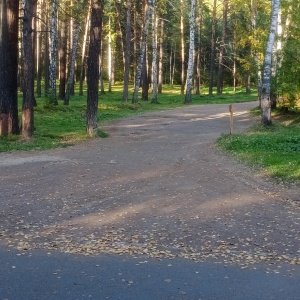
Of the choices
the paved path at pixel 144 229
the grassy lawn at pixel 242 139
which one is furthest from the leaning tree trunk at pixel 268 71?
the paved path at pixel 144 229

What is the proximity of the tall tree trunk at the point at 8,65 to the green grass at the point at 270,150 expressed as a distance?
7289 millimetres

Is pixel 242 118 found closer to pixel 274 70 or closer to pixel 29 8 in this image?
pixel 274 70

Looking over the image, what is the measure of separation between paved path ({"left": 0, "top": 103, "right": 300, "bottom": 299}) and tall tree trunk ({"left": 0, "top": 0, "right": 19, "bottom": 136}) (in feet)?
10.9

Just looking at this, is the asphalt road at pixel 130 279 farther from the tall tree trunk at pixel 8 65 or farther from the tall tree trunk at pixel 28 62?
the tall tree trunk at pixel 8 65

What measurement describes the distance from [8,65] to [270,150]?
9.36 metres

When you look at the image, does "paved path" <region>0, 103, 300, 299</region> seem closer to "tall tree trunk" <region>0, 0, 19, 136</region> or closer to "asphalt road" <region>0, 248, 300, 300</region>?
"asphalt road" <region>0, 248, 300, 300</region>

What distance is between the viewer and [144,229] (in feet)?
27.4

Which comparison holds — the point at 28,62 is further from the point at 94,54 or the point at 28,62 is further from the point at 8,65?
the point at 94,54

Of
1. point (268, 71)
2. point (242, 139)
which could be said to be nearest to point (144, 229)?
point (242, 139)

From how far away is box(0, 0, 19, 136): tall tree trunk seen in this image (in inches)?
725

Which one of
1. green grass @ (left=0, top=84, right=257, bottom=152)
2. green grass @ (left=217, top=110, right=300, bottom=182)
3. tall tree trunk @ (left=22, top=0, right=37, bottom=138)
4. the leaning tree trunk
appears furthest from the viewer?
the leaning tree trunk

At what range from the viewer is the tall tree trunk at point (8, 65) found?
18422 mm

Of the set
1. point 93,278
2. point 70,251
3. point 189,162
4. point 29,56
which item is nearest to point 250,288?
point 93,278

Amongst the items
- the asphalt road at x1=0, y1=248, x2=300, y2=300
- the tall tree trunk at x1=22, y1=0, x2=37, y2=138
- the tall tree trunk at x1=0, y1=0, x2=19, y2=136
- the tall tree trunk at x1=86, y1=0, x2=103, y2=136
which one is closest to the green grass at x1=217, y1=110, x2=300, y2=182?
the tall tree trunk at x1=86, y1=0, x2=103, y2=136
